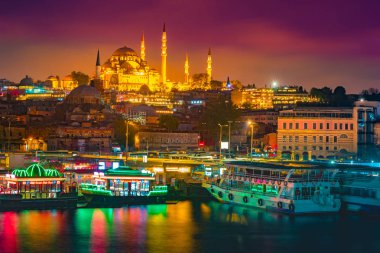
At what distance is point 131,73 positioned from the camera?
130375mm

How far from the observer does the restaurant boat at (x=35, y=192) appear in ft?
130

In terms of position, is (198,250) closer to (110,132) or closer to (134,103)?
(110,132)

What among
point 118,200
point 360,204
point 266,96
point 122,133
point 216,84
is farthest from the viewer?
point 216,84

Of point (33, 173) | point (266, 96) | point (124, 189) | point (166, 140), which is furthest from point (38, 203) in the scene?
point (266, 96)

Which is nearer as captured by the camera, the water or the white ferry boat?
the water

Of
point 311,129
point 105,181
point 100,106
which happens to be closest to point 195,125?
point 100,106

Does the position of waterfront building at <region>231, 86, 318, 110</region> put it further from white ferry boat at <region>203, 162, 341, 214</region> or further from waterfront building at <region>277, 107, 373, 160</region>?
white ferry boat at <region>203, 162, 341, 214</region>

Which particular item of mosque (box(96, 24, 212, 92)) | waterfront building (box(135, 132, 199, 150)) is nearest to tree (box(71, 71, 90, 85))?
mosque (box(96, 24, 212, 92))

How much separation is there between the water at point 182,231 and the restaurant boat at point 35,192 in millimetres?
896

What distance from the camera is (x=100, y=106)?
10062cm

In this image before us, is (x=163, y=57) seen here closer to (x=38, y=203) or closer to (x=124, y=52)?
(x=124, y=52)

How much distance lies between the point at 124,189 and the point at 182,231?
868cm

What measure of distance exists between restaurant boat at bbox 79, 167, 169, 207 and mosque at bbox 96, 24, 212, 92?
8165cm

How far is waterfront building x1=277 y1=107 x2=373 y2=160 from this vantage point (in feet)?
207
